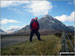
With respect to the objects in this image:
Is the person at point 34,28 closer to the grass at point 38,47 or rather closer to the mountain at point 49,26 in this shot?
the mountain at point 49,26

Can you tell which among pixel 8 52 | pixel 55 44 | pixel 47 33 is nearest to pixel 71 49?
pixel 55 44

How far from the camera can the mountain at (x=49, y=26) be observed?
6.19 meters

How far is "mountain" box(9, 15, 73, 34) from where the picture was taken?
20.3 ft

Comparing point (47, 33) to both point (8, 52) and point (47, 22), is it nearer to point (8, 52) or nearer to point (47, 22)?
point (47, 22)

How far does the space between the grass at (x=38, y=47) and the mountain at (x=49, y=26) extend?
0.24 meters

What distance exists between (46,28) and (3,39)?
1680 millimetres

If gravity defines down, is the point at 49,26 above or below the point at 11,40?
above

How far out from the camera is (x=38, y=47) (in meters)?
6.21

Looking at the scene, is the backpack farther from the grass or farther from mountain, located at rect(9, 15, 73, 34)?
the grass

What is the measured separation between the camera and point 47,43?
624 centimetres

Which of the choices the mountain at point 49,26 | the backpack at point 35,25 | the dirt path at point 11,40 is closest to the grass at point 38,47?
the dirt path at point 11,40

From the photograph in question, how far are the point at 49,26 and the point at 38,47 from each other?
0.90 m

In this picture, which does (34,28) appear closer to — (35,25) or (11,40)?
(35,25)

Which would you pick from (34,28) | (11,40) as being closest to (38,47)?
(34,28)
